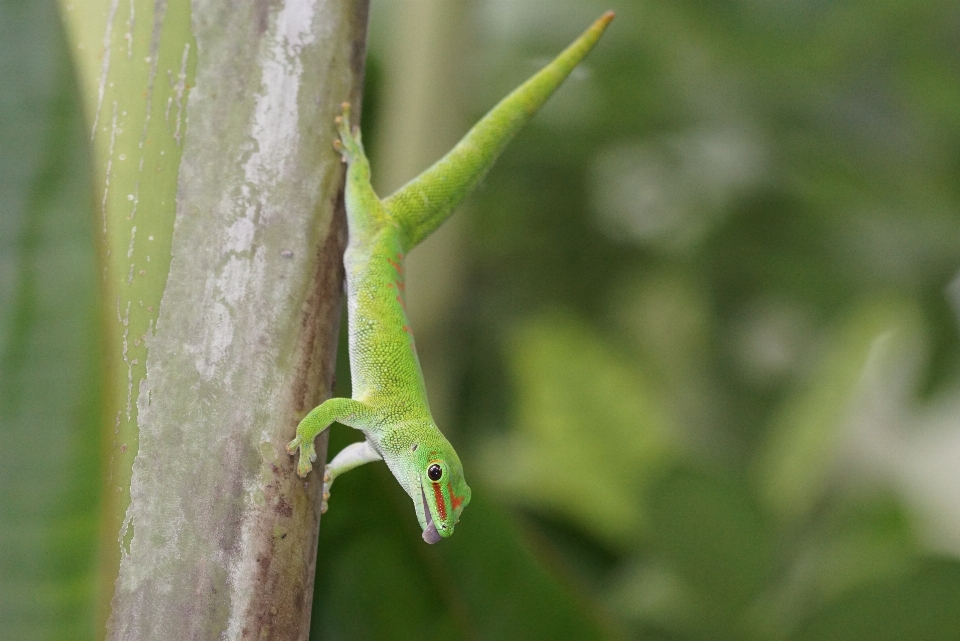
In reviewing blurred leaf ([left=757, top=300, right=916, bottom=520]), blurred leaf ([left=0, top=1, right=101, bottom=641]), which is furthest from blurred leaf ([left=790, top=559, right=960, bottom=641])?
blurred leaf ([left=0, top=1, right=101, bottom=641])

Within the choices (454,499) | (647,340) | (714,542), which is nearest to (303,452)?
(454,499)

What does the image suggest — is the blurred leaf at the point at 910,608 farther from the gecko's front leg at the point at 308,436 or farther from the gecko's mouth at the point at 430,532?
the gecko's front leg at the point at 308,436

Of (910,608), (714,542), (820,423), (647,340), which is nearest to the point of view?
(910,608)

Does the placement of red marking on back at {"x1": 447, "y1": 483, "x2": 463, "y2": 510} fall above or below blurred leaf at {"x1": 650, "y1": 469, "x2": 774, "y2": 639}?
above

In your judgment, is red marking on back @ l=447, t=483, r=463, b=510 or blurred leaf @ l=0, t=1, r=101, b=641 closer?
blurred leaf @ l=0, t=1, r=101, b=641

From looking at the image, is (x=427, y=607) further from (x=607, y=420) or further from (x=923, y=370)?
(x=923, y=370)

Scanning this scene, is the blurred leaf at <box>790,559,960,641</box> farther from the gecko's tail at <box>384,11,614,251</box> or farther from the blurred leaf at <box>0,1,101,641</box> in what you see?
the blurred leaf at <box>0,1,101,641</box>

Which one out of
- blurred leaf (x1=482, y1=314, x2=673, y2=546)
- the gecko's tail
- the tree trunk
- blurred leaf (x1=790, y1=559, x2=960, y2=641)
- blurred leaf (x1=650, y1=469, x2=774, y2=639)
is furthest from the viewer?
blurred leaf (x1=482, y1=314, x2=673, y2=546)

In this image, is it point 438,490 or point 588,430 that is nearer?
point 438,490

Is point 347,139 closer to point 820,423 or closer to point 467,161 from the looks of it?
point 467,161
